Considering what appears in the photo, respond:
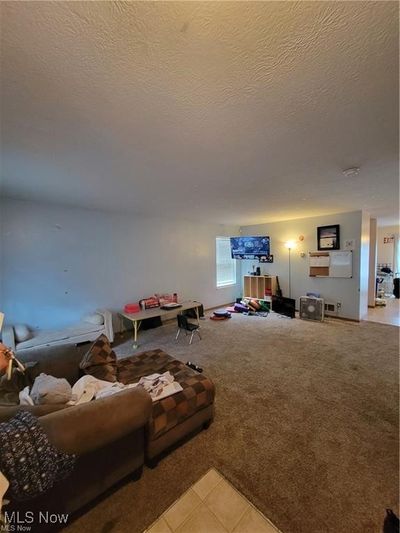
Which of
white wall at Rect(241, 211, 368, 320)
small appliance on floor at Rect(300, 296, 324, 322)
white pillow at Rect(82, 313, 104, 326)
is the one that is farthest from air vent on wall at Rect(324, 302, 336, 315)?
white pillow at Rect(82, 313, 104, 326)

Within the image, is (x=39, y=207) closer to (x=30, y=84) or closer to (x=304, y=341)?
(x=30, y=84)

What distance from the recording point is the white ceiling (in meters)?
0.83

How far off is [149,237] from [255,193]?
2.61m

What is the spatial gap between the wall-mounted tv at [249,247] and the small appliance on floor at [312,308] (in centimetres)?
166

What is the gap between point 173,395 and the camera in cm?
173

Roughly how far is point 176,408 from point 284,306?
4512mm

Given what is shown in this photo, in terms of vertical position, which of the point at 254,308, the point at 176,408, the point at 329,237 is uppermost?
the point at 329,237

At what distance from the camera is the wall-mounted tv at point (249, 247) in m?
6.07

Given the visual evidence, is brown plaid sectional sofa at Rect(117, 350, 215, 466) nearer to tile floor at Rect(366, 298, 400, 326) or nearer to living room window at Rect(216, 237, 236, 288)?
living room window at Rect(216, 237, 236, 288)

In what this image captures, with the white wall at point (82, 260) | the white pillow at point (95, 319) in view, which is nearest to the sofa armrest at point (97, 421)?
the white pillow at point (95, 319)

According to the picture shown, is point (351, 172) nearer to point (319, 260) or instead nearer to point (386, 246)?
point (319, 260)

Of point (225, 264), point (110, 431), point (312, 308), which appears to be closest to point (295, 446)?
point (110, 431)

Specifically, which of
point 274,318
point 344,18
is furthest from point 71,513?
point 274,318

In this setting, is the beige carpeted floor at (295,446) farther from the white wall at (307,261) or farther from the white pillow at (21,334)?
the white pillow at (21,334)
